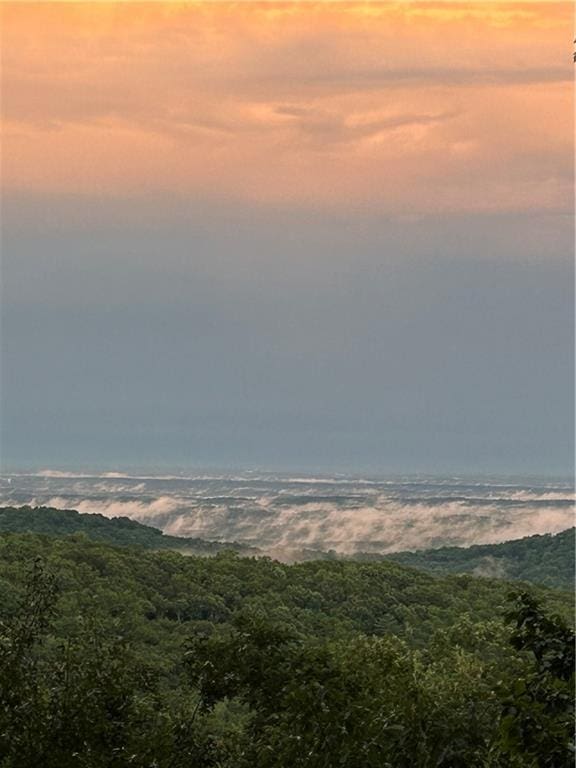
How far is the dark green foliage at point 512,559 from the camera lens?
14238 cm

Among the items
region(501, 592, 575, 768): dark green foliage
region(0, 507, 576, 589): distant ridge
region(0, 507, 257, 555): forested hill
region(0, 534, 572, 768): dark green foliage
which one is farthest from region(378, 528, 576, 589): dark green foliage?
region(501, 592, 575, 768): dark green foliage

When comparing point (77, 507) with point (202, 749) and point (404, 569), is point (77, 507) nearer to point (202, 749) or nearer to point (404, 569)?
point (404, 569)

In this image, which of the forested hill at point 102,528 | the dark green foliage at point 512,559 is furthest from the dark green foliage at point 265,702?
the dark green foliage at point 512,559

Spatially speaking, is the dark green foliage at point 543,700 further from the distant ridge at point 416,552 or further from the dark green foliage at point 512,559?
the dark green foliage at point 512,559

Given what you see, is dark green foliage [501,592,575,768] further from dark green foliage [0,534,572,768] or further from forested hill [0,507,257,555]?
forested hill [0,507,257,555]

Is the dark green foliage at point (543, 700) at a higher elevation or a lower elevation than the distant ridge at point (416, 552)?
higher

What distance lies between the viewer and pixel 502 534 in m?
172

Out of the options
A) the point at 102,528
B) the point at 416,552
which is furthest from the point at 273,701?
the point at 416,552

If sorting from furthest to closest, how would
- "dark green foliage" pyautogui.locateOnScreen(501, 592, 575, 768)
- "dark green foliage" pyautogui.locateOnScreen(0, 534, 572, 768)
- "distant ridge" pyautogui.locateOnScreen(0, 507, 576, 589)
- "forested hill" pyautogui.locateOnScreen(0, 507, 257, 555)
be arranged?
1. "distant ridge" pyautogui.locateOnScreen(0, 507, 576, 589)
2. "forested hill" pyautogui.locateOnScreen(0, 507, 257, 555)
3. "dark green foliage" pyautogui.locateOnScreen(0, 534, 572, 768)
4. "dark green foliage" pyautogui.locateOnScreen(501, 592, 575, 768)

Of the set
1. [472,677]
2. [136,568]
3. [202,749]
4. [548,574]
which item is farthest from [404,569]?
[202,749]

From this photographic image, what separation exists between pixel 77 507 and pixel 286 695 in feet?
514

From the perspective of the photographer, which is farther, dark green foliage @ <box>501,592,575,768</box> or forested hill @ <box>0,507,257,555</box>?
forested hill @ <box>0,507,257,555</box>

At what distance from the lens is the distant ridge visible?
431 feet

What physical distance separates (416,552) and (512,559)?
1005cm
